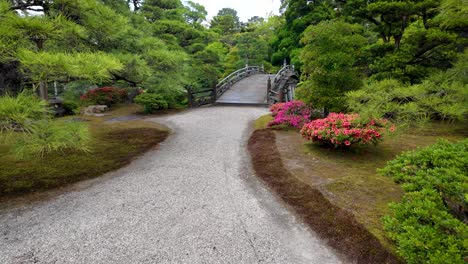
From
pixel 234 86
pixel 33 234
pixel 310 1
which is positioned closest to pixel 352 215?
pixel 33 234

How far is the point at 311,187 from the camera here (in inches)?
165

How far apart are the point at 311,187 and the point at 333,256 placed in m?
1.58

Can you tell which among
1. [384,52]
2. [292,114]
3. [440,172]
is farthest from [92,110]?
[440,172]

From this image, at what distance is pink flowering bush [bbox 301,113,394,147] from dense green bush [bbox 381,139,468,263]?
2.05 m

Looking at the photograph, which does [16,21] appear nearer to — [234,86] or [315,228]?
[315,228]

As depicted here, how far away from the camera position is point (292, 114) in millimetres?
9328

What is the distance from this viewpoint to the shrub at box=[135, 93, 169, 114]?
12.1m

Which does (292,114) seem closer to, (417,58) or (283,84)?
(417,58)

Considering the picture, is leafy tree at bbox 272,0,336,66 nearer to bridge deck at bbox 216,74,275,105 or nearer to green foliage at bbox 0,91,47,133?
bridge deck at bbox 216,74,275,105

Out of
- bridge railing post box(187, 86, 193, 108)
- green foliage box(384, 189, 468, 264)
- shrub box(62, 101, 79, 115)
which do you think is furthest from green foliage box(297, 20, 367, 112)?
shrub box(62, 101, 79, 115)

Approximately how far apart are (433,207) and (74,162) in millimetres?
6212

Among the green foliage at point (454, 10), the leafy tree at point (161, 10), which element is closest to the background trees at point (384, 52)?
the green foliage at point (454, 10)

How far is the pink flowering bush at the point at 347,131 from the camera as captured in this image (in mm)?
5316

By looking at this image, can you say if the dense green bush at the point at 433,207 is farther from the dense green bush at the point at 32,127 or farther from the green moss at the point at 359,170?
the dense green bush at the point at 32,127
